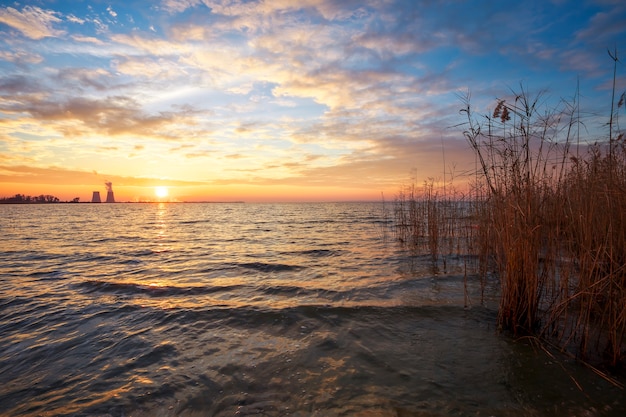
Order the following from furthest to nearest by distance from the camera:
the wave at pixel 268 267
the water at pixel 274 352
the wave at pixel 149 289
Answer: the wave at pixel 268 267 → the wave at pixel 149 289 → the water at pixel 274 352

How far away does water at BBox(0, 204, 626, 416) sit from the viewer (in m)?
3.39

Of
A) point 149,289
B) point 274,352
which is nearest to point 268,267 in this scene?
point 149,289

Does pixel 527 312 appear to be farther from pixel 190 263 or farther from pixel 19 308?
pixel 190 263

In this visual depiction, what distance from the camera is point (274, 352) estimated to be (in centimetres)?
466

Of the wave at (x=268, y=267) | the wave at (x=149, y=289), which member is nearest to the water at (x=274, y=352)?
the wave at (x=149, y=289)

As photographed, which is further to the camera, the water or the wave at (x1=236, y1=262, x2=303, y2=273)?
the wave at (x1=236, y1=262, x2=303, y2=273)

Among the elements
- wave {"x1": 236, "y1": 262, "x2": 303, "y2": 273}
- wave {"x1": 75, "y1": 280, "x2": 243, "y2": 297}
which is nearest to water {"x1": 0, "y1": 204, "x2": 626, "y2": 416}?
wave {"x1": 75, "y1": 280, "x2": 243, "y2": 297}

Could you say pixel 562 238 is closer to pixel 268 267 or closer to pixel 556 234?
pixel 556 234

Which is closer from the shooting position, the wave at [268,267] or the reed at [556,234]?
the reed at [556,234]

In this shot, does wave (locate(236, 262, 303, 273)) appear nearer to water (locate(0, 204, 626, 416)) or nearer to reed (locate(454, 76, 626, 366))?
water (locate(0, 204, 626, 416))

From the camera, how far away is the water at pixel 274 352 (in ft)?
11.1

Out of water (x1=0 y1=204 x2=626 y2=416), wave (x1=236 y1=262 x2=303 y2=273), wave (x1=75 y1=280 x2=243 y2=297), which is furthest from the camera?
wave (x1=236 y1=262 x2=303 y2=273)

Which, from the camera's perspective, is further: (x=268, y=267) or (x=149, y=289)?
(x=268, y=267)

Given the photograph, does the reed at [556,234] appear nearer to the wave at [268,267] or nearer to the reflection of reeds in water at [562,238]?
the reflection of reeds in water at [562,238]
